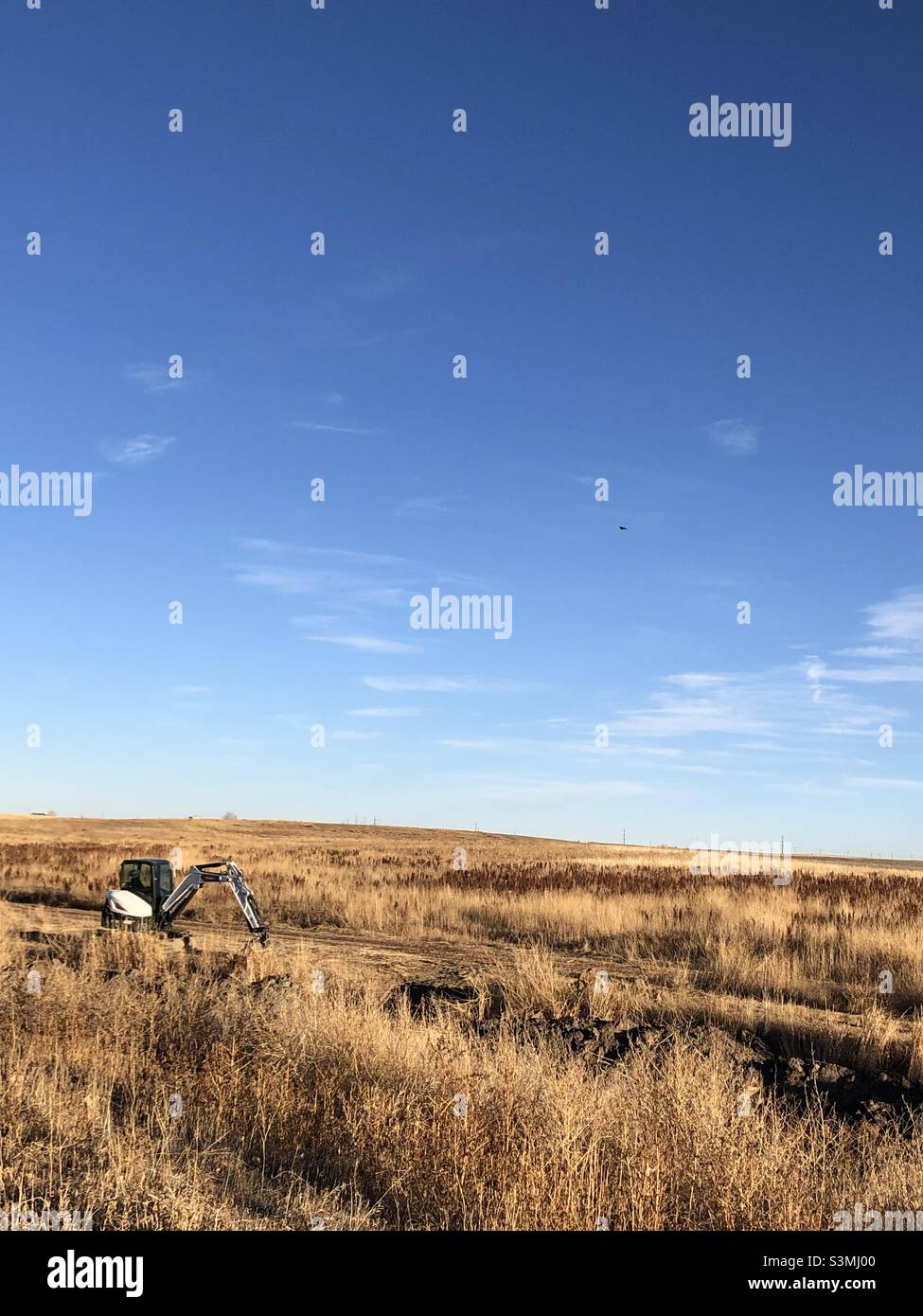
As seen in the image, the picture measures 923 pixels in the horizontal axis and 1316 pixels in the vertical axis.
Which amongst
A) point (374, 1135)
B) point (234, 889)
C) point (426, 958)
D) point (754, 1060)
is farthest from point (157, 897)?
point (374, 1135)

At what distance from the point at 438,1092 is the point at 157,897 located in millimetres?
13819

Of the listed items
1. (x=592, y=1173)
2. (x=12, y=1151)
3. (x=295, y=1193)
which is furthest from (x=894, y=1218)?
(x=12, y=1151)

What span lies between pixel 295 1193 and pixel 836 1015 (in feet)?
27.8

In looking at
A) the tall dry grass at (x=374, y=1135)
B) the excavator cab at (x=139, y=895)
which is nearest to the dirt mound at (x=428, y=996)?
the tall dry grass at (x=374, y=1135)

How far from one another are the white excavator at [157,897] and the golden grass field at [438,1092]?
0.84 meters

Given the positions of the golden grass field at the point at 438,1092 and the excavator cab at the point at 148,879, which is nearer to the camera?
the golden grass field at the point at 438,1092

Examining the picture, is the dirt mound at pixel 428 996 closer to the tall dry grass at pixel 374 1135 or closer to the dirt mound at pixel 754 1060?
the dirt mound at pixel 754 1060

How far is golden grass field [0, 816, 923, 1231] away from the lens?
16.4 ft

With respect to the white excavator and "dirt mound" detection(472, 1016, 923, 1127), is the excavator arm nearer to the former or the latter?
the white excavator

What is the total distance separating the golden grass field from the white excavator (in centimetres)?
84

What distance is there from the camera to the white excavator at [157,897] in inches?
648

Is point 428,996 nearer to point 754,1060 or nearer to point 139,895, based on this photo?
point 754,1060

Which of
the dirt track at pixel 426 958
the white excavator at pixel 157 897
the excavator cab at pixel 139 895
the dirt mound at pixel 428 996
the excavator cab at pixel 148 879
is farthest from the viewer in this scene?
the excavator cab at pixel 148 879
